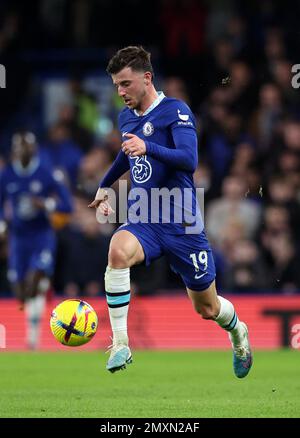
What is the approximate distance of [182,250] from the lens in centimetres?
854

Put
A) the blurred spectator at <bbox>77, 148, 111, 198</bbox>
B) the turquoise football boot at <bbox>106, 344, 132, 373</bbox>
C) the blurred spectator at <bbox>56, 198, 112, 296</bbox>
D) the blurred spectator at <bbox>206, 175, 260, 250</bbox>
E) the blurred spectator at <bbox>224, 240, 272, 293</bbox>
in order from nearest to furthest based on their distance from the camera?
the turquoise football boot at <bbox>106, 344, 132, 373</bbox> < the blurred spectator at <bbox>224, 240, 272, 293</bbox> < the blurred spectator at <bbox>56, 198, 112, 296</bbox> < the blurred spectator at <bbox>206, 175, 260, 250</bbox> < the blurred spectator at <bbox>77, 148, 111, 198</bbox>

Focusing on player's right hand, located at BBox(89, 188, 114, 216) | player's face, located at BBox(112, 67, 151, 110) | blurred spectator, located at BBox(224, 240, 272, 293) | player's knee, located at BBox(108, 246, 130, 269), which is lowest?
blurred spectator, located at BBox(224, 240, 272, 293)

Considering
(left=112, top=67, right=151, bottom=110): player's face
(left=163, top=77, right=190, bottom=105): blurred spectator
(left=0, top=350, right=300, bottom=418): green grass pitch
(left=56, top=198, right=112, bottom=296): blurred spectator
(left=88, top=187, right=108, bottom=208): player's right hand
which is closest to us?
(left=0, top=350, right=300, bottom=418): green grass pitch

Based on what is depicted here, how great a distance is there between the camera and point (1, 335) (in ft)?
48.7

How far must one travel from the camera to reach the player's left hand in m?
7.87

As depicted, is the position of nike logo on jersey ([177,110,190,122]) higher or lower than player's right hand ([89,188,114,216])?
higher

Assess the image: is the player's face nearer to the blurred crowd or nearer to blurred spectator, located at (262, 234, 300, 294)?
the blurred crowd

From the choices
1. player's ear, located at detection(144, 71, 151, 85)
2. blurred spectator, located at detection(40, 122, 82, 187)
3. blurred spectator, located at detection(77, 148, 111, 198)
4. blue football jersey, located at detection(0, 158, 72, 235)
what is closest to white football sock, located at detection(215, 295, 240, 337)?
player's ear, located at detection(144, 71, 151, 85)

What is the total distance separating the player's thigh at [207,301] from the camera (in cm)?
874

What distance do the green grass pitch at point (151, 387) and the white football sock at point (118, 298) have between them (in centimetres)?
46

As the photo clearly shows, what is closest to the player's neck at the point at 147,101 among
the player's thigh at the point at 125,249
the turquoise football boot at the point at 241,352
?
the player's thigh at the point at 125,249

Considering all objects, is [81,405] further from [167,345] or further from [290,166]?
[290,166]

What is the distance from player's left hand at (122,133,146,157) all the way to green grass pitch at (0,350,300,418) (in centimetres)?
159

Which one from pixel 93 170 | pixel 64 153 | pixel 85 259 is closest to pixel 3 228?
pixel 85 259
